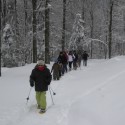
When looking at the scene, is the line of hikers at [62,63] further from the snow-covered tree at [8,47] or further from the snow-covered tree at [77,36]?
the snow-covered tree at [77,36]

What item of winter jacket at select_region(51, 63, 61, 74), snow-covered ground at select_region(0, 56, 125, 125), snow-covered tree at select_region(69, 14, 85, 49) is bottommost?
snow-covered ground at select_region(0, 56, 125, 125)

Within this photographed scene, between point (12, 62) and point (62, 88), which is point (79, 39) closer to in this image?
point (12, 62)

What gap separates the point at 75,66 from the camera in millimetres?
26359

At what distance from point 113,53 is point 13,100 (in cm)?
6022

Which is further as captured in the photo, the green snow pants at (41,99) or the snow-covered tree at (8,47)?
the snow-covered tree at (8,47)

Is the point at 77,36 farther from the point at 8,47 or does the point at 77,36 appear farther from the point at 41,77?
the point at 41,77

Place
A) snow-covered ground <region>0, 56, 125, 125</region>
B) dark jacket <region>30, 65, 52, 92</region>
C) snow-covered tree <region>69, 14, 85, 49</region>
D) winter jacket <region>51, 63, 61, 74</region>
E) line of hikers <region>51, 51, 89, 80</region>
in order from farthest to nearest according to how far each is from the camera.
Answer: snow-covered tree <region>69, 14, 85, 49</region>, line of hikers <region>51, 51, 89, 80</region>, winter jacket <region>51, 63, 61, 74</region>, dark jacket <region>30, 65, 52, 92</region>, snow-covered ground <region>0, 56, 125, 125</region>

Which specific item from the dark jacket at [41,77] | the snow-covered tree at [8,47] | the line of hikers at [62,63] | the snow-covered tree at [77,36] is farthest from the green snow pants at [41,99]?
the snow-covered tree at [77,36]

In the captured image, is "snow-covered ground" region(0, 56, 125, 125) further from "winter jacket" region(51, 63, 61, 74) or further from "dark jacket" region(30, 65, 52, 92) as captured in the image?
"winter jacket" region(51, 63, 61, 74)

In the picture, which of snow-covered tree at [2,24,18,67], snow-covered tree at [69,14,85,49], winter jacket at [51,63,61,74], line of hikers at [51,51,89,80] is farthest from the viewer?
snow-covered tree at [69,14,85,49]

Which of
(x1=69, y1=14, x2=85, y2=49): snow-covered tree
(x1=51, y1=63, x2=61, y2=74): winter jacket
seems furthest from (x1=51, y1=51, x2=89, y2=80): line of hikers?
(x1=69, y1=14, x2=85, y2=49): snow-covered tree

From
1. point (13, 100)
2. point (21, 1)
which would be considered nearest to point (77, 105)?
point (13, 100)

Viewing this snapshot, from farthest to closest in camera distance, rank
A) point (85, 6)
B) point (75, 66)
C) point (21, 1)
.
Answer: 1. point (85, 6)
2. point (21, 1)
3. point (75, 66)

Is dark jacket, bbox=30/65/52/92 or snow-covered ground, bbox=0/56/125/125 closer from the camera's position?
snow-covered ground, bbox=0/56/125/125
